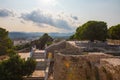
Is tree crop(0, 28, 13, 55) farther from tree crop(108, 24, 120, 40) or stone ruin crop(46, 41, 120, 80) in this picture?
stone ruin crop(46, 41, 120, 80)

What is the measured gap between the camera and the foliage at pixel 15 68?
19016 millimetres

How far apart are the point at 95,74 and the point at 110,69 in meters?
1.58

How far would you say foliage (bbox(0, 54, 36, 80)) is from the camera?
19.0m

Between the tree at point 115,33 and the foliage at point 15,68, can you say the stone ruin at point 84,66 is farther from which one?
the tree at point 115,33

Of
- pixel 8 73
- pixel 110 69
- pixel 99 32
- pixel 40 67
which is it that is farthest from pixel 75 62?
pixel 99 32

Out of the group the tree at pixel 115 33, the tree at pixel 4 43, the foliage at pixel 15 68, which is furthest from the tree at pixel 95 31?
the foliage at pixel 15 68

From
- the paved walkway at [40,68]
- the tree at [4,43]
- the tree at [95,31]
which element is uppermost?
the tree at [95,31]

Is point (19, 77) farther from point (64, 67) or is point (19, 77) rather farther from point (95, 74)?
point (95, 74)

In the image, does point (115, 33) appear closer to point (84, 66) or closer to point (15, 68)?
point (15, 68)

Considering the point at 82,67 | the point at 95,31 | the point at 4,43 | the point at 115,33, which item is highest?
the point at 95,31

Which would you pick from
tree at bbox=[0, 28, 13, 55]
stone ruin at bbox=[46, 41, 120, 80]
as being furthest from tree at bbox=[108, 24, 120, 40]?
stone ruin at bbox=[46, 41, 120, 80]

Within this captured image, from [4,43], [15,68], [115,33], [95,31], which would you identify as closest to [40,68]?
[15,68]

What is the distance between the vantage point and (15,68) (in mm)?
19625

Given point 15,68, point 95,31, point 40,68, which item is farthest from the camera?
point 95,31
